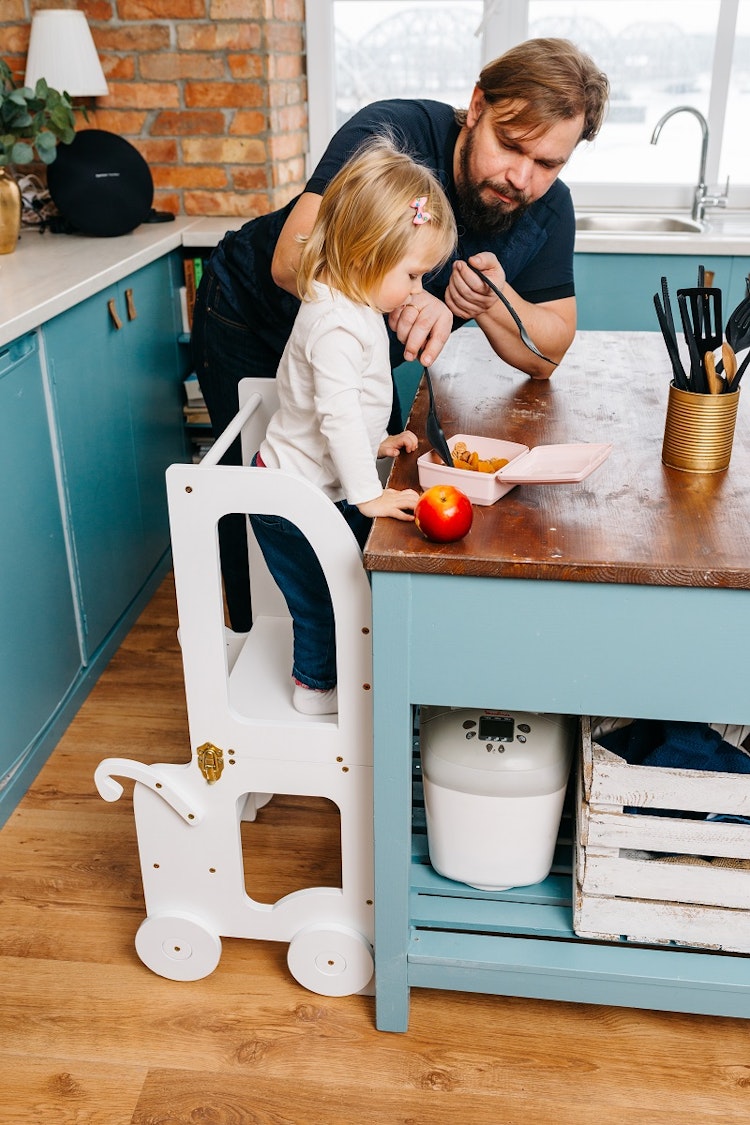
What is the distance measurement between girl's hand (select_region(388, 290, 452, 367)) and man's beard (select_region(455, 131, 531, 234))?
26 centimetres

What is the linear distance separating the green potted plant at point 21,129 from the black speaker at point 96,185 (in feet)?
0.19

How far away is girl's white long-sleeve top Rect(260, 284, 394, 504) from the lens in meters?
1.40

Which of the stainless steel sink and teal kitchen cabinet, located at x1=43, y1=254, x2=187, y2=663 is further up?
the stainless steel sink

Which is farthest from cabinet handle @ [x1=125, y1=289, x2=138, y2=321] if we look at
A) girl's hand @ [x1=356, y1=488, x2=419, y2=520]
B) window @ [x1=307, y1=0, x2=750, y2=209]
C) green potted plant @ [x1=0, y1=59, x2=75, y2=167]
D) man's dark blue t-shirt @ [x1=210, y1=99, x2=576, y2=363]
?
girl's hand @ [x1=356, y1=488, x2=419, y2=520]

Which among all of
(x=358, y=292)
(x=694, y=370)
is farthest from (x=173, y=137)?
(x=694, y=370)

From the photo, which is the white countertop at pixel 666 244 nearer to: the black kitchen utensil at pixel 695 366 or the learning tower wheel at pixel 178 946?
the black kitchen utensil at pixel 695 366

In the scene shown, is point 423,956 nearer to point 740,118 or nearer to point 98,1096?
point 98,1096

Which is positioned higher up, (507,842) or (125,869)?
(507,842)

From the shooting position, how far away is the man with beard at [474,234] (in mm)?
1657

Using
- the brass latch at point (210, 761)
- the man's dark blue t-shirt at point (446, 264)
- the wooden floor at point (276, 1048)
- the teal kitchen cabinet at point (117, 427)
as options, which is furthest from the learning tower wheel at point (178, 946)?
the man's dark blue t-shirt at point (446, 264)

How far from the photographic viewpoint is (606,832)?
4.88ft

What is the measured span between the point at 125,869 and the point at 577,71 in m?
1.61

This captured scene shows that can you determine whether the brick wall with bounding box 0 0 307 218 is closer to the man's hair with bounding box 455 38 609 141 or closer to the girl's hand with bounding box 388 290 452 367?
the man's hair with bounding box 455 38 609 141

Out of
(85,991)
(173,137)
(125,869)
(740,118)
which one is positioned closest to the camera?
(85,991)
